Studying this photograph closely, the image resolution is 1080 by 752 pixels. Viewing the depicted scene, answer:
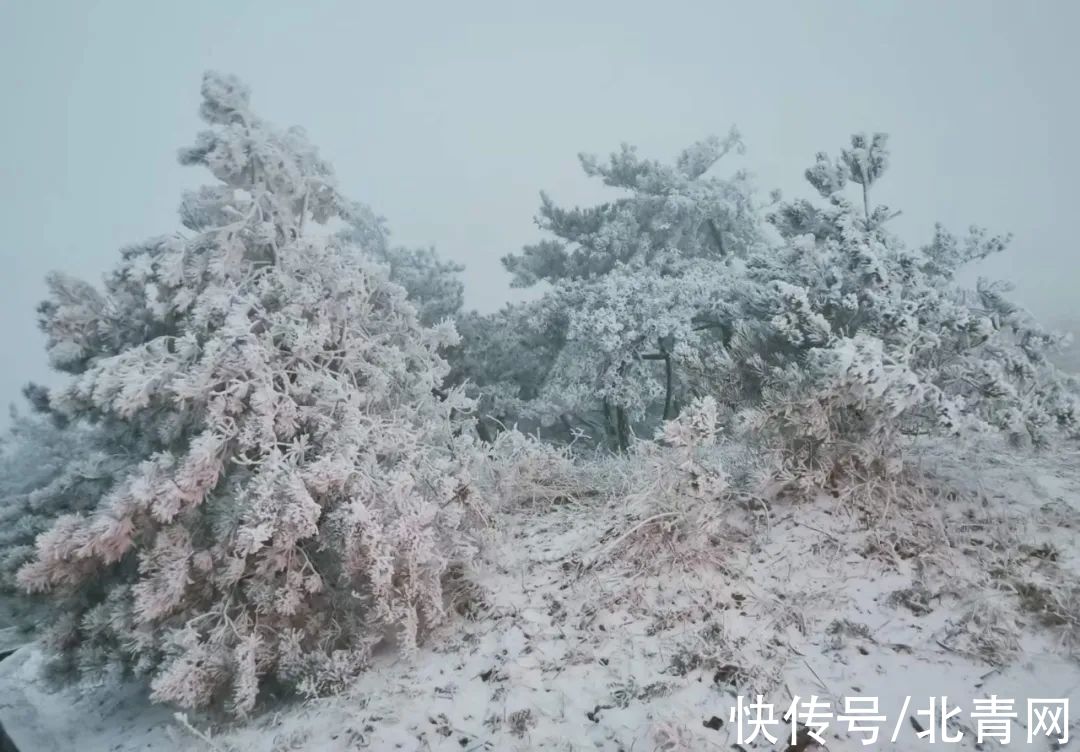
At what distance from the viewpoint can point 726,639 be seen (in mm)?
4723

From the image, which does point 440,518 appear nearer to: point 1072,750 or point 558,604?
point 558,604

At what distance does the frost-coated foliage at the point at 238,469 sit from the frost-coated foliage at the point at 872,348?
11.9ft

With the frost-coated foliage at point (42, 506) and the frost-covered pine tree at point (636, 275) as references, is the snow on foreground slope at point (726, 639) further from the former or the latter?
the frost-covered pine tree at point (636, 275)

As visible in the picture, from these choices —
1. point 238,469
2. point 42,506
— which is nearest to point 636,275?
point 238,469

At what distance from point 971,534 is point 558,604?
12.8ft

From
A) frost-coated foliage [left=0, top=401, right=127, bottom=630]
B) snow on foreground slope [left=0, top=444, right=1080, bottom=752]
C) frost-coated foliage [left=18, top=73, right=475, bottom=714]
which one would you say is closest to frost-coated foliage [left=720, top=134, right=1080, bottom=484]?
snow on foreground slope [left=0, top=444, right=1080, bottom=752]

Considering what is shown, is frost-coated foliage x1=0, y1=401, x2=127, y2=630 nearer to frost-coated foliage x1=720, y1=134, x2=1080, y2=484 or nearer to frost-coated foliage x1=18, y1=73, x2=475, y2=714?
frost-coated foliage x1=18, y1=73, x2=475, y2=714

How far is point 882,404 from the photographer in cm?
556

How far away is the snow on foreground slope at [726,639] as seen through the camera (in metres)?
4.12

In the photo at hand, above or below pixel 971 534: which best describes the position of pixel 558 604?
below

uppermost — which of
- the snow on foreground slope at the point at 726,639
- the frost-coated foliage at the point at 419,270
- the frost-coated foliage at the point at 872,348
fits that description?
the frost-coated foliage at the point at 419,270

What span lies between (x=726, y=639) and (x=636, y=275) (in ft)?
25.9

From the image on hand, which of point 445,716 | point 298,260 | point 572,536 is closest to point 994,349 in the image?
point 572,536

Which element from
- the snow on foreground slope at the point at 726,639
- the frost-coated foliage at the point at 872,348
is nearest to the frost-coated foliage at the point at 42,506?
the snow on foreground slope at the point at 726,639
